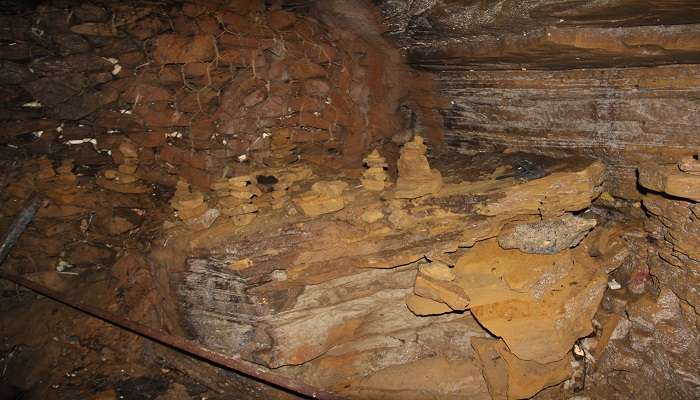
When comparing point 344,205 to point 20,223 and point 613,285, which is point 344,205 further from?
point 20,223

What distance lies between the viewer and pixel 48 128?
3.99 meters

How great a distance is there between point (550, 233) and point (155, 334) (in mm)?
3352

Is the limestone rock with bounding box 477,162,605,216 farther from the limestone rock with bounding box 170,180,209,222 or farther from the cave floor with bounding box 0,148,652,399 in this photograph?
the limestone rock with bounding box 170,180,209,222

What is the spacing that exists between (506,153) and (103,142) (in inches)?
158

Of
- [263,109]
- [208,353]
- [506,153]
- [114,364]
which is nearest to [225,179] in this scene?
[263,109]

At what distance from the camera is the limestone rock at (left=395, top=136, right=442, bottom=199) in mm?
3466

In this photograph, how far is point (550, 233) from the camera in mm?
3430

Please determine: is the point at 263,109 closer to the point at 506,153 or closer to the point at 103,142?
the point at 103,142

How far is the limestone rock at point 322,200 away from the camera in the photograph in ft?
11.5

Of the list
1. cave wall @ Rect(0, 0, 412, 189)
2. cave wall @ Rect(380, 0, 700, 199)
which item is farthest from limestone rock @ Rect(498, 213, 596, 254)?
cave wall @ Rect(0, 0, 412, 189)

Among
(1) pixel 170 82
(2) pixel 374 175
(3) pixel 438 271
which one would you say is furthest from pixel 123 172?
(3) pixel 438 271

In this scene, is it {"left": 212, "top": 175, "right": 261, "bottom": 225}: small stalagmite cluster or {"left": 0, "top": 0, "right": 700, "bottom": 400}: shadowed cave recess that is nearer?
{"left": 0, "top": 0, "right": 700, "bottom": 400}: shadowed cave recess

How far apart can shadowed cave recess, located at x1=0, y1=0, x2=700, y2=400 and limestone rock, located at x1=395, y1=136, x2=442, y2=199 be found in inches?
1.1

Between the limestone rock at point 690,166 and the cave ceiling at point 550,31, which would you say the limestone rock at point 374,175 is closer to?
the cave ceiling at point 550,31
